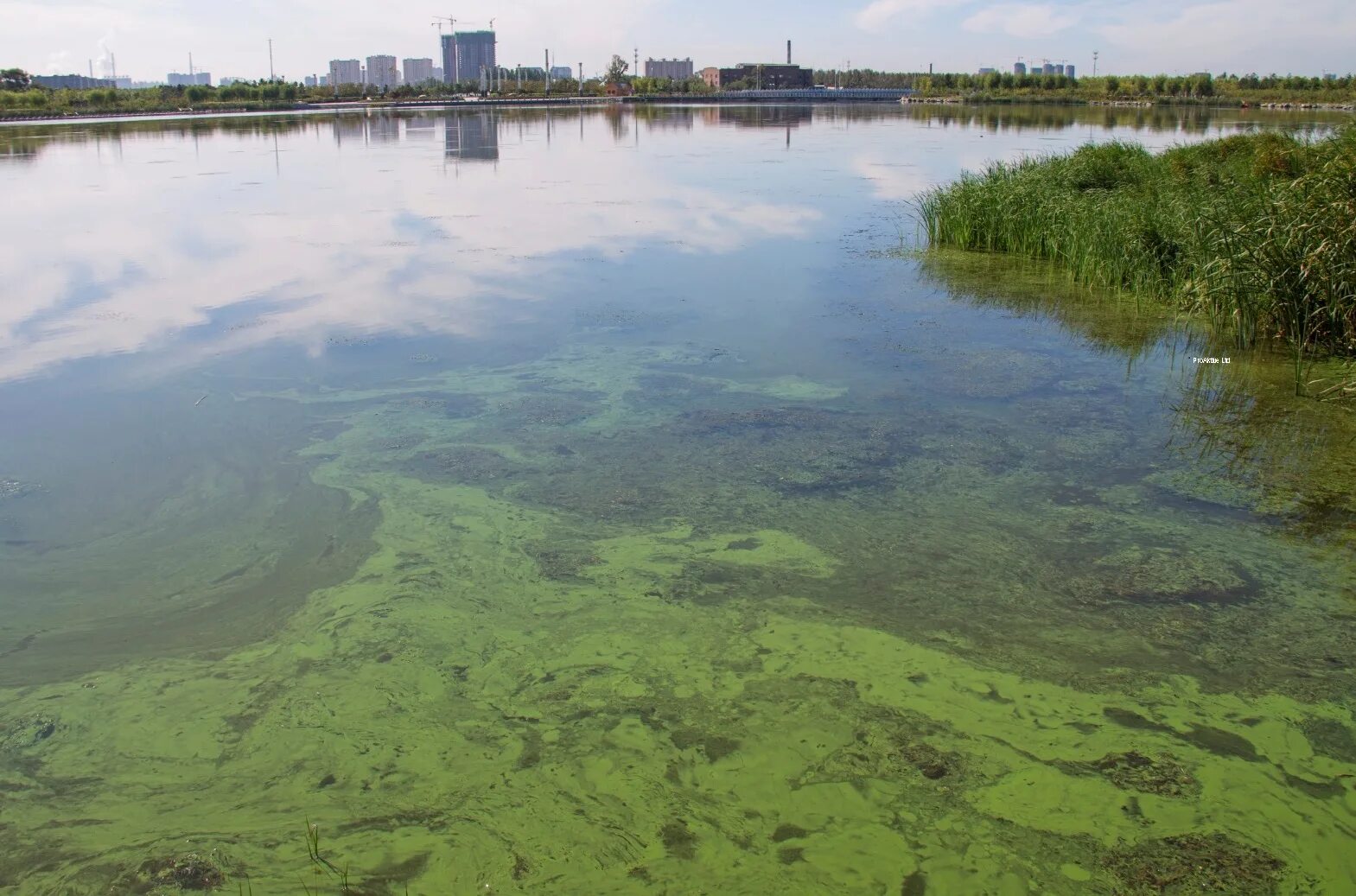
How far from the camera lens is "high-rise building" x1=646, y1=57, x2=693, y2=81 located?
413ft

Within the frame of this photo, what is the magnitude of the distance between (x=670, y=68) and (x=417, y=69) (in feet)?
140

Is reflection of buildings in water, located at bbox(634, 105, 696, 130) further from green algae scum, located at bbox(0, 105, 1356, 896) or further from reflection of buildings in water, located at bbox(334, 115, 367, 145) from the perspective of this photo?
green algae scum, located at bbox(0, 105, 1356, 896)

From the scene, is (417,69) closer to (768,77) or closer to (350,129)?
(768,77)

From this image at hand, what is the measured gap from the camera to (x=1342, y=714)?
253cm

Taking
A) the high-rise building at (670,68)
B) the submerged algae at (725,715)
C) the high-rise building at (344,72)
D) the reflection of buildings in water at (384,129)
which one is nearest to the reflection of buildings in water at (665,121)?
the reflection of buildings in water at (384,129)

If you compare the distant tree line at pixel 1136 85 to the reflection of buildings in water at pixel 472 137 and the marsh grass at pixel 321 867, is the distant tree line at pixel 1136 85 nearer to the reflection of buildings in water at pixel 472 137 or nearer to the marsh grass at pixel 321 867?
the reflection of buildings in water at pixel 472 137

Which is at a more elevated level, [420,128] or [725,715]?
[420,128]

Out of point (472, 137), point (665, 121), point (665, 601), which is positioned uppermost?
point (665, 121)

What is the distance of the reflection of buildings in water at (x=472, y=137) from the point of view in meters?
20.1

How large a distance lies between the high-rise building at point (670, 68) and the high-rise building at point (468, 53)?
24.6 metres

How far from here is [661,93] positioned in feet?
249

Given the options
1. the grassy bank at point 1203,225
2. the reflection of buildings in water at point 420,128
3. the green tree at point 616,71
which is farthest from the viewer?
the green tree at point 616,71

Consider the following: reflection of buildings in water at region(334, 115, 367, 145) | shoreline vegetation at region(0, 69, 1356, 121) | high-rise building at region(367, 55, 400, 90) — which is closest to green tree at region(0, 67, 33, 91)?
shoreline vegetation at region(0, 69, 1356, 121)

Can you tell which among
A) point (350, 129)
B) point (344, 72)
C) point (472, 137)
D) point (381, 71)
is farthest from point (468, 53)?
point (472, 137)
